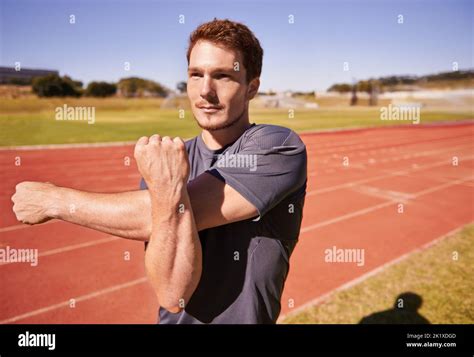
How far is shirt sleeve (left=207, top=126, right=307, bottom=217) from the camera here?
1.34 metres

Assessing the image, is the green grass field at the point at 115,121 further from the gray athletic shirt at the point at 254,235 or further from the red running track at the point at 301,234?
the gray athletic shirt at the point at 254,235

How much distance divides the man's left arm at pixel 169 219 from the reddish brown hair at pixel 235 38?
0.72m

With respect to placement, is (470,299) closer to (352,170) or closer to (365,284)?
(365,284)

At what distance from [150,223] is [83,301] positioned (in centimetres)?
455

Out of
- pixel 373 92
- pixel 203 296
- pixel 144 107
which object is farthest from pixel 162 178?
pixel 373 92

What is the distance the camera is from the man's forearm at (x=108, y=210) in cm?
127

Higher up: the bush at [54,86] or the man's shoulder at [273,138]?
the bush at [54,86]

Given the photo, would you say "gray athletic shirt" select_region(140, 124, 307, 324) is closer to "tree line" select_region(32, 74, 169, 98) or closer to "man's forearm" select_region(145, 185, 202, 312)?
"man's forearm" select_region(145, 185, 202, 312)

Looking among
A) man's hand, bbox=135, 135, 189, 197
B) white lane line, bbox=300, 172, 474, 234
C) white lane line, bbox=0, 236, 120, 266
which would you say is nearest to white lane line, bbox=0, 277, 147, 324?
white lane line, bbox=0, 236, 120, 266

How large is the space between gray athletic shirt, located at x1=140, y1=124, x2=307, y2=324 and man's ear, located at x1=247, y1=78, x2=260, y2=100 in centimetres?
20

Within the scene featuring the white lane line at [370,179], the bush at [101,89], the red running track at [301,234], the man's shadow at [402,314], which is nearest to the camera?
the man's shadow at [402,314]

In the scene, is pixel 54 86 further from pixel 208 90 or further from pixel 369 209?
pixel 208 90

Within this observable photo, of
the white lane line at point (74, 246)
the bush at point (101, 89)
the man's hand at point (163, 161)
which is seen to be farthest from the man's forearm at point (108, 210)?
the bush at point (101, 89)

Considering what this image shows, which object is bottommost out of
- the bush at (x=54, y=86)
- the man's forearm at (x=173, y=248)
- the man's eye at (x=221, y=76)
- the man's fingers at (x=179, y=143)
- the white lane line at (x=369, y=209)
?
the white lane line at (x=369, y=209)
